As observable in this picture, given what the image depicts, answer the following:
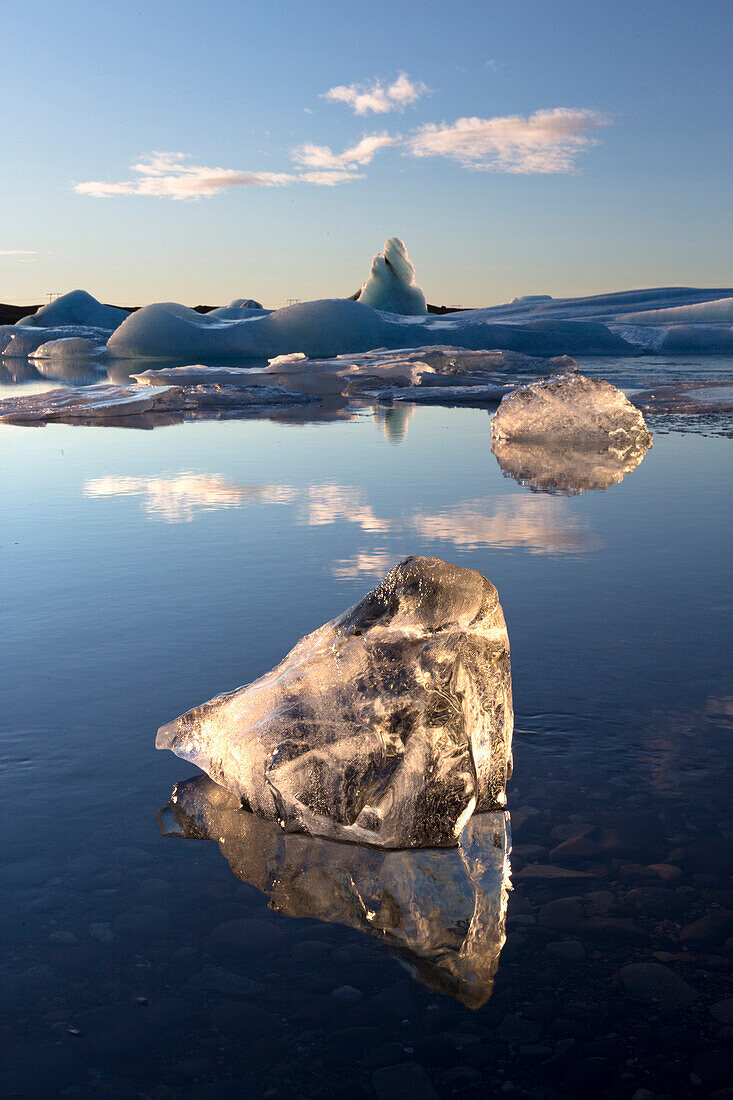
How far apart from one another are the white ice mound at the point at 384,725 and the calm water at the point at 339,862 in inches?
3.8

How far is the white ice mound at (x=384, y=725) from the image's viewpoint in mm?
1886

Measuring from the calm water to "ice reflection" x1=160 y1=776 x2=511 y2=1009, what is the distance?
0.01 meters

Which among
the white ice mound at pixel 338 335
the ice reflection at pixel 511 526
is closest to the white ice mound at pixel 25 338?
the white ice mound at pixel 338 335

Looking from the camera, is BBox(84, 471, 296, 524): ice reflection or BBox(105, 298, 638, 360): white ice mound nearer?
BBox(84, 471, 296, 524): ice reflection

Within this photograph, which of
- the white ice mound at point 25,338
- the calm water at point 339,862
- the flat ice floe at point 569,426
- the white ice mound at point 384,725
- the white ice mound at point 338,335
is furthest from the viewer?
the white ice mound at point 25,338

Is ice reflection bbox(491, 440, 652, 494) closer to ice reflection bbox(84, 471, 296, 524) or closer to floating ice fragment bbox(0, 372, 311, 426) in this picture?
ice reflection bbox(84, 471, 296, 524)

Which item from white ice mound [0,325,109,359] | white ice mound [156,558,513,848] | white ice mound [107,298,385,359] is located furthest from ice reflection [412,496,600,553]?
white ice mound [0,325,109,359]

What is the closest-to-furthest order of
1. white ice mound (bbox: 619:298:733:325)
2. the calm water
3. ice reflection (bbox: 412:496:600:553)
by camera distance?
the calm water, ice reflection (bbox: 412:496:600:553), white ice mound (bbox: 619:298:733:325)

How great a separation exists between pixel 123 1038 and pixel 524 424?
8080 millimetres

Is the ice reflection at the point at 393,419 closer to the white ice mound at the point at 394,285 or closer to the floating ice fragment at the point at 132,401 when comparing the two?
the floating ice fragment at the point at 132,401

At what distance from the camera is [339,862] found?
1.82 m

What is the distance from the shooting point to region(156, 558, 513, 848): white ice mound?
1.89 metres

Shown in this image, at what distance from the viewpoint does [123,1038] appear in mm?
1349

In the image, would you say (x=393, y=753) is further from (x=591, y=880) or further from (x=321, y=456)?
(x=321, y=456)
